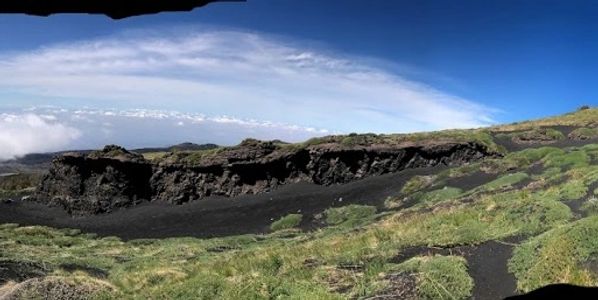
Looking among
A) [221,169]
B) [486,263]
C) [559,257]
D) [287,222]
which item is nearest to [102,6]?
[559,257]

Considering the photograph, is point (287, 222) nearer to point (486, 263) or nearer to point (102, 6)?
point (486, 263)

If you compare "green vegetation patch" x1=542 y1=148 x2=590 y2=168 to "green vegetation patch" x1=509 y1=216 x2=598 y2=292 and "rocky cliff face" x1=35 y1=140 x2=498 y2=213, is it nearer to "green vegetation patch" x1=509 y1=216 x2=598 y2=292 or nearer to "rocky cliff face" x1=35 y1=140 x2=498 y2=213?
"rocky cliff face" x1=35 y1=140 x2=498 y2=213

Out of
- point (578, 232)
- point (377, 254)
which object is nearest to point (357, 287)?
point (377, 254)

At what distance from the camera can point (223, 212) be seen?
54.8m

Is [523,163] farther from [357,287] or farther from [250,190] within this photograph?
[357,287]

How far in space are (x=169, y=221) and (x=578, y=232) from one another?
46427 millimetres

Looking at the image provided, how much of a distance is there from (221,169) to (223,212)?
10.5 meters

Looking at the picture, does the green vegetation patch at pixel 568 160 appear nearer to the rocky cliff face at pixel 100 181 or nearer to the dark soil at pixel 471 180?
the dark soil at pixel 471 180

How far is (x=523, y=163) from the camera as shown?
160 feet

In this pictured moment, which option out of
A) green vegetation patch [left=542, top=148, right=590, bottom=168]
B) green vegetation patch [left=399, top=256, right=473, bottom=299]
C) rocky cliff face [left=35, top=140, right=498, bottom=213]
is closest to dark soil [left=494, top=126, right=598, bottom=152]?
rocky cliff face [left=35, top=140, right=498, bottom=213]

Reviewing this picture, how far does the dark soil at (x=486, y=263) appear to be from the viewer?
1282cm

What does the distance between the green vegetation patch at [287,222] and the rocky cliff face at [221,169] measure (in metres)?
12.8

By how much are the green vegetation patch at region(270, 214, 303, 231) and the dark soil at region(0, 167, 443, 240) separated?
81 centimetres

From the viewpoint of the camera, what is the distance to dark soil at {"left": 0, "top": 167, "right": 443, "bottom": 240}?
A: 50062 mm
